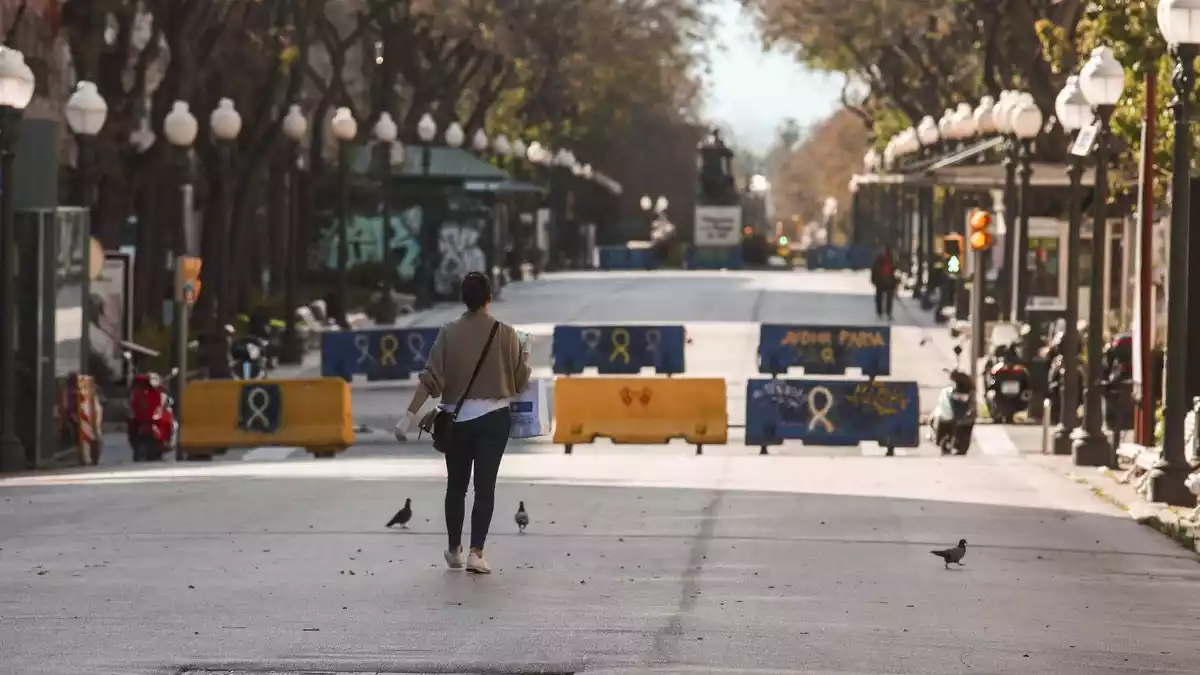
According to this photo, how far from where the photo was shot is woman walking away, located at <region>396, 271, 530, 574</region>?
1450 cm

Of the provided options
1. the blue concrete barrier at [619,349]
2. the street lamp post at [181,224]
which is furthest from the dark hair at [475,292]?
the blue concrete barrier at [619,349]

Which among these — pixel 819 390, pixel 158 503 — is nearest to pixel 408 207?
pixel 819 390

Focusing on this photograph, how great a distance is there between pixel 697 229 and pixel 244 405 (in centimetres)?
8036

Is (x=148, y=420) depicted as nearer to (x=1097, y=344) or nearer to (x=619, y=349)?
(x=1097, y=344)

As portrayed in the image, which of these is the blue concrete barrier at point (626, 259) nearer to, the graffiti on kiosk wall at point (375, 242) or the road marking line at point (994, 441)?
the graffiti on kiosk wall at point (375, 242)

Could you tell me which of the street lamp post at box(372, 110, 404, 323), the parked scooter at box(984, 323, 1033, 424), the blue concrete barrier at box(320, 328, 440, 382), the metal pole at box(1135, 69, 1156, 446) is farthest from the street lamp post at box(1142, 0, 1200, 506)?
the street lamp post at box(372, 110, 404, 323)

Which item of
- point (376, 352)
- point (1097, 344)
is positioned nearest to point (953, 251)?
point (376, 352)

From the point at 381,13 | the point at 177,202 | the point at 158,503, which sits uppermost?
the point at 381,13

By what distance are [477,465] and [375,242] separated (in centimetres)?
5628

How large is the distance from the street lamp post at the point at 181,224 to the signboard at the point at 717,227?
5616 cm

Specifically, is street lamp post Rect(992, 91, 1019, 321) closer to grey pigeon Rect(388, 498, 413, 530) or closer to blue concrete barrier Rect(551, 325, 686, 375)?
blue concrete barrier Rect(551, 325, 686, 375)

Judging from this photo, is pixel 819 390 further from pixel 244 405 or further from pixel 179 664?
pixel 179 664

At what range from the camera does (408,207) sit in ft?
227

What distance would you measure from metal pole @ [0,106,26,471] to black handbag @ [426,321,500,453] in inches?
459
